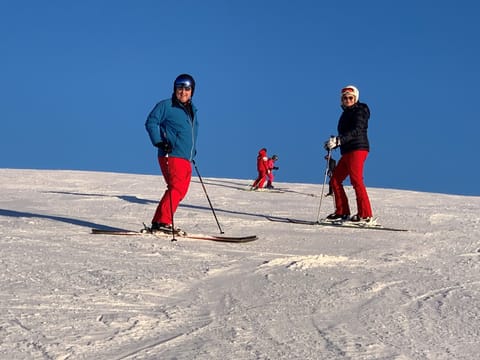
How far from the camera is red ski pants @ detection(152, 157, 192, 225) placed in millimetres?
7863

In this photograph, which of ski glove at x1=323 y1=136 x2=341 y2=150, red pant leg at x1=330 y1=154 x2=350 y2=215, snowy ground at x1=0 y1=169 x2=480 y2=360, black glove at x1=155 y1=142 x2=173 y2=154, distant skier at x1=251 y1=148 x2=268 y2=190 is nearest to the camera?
snowy ground at x1=0 y1=169 x2=480 y2=360

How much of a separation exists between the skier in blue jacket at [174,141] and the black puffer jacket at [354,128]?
259 cm

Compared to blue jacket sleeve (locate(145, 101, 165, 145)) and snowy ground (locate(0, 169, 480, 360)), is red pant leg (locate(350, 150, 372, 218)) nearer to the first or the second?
snowy ground (locate(0, 169, 480, 360))

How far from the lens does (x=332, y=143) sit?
→ 30.9ft

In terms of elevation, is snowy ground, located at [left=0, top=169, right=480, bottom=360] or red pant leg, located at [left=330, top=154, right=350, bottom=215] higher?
red pant leg, located at [left=330, top=154, right=350, bottom=215]

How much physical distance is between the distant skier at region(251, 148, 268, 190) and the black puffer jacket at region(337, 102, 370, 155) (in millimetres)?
9947

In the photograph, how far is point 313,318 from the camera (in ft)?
13.2

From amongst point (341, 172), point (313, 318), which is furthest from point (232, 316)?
point (341, 172)

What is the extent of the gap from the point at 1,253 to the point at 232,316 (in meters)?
3.02

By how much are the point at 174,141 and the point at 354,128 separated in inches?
115

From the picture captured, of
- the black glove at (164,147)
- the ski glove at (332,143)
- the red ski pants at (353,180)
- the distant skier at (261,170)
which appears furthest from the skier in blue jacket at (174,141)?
the distant skier at (261,170)

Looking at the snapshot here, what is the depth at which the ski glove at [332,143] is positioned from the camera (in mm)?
9422

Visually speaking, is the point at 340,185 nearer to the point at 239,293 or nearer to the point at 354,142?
the point at 354,142

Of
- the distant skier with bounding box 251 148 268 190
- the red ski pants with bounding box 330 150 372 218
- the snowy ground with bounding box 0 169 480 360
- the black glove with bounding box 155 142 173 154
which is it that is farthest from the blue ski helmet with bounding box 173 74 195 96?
the distant skier with bounding box 251 148 268 190
